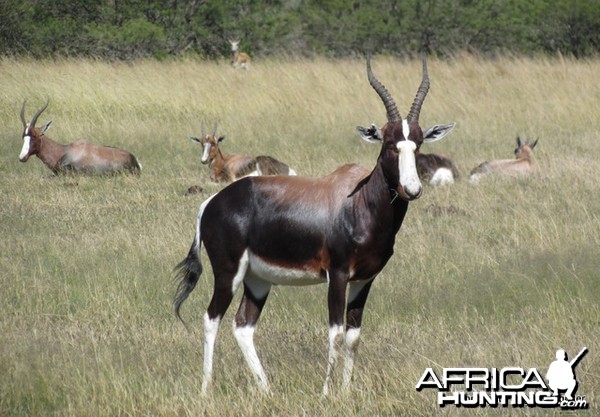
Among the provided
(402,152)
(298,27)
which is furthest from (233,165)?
(298,27)

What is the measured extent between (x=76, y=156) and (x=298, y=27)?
1899 cm

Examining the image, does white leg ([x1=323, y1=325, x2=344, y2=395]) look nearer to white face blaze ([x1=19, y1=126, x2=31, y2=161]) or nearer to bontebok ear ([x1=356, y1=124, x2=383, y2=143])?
bontebok ear ([x1=356, y1=124, x2=383, y2=143])

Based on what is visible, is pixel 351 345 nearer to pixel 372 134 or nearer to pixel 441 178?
pixel 372 134

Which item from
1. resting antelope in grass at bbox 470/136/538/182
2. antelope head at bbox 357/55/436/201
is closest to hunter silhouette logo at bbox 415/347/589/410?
antelope head at bbox 357/55/436/201

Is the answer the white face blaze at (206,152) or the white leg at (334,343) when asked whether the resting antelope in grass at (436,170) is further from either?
the white leg at (334,343)

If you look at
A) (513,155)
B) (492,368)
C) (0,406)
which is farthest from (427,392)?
(513,155)

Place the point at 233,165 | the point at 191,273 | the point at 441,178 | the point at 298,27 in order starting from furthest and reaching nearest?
the point at 298,27, the point at 233,165, the point at 441,178, the point at 191,273

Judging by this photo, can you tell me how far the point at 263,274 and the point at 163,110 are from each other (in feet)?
49.8

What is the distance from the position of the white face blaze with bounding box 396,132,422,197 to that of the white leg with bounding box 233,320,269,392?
4.55 feet

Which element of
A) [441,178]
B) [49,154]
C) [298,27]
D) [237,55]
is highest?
[441,178]

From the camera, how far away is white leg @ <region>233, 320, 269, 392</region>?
21.6 feet

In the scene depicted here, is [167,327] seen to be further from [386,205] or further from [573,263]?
[573,263]

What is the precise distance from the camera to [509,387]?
6020 mm

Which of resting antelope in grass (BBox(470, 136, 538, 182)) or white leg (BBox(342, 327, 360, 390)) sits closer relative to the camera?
white leg (BBox(342, 327, 360, 390))
